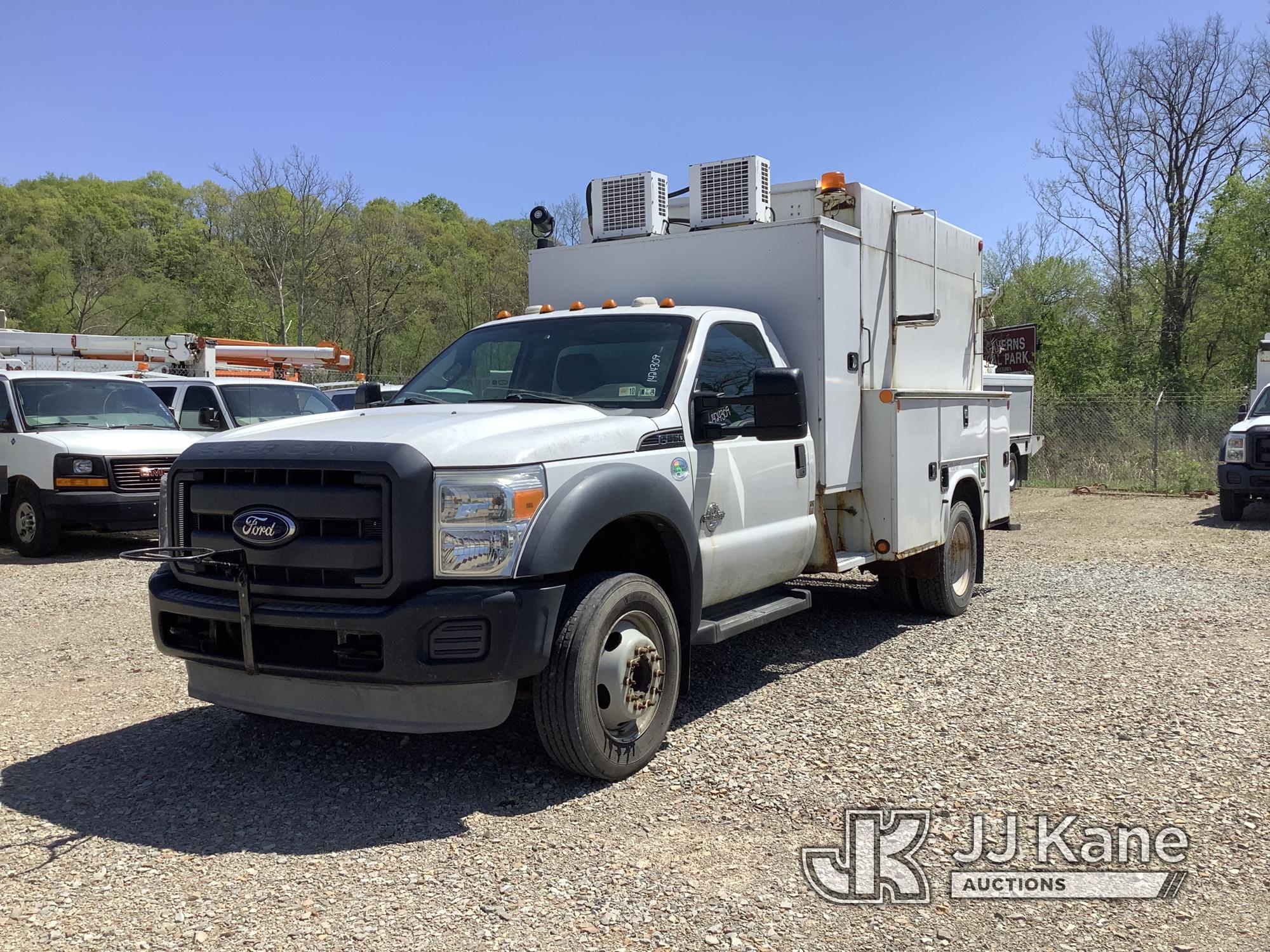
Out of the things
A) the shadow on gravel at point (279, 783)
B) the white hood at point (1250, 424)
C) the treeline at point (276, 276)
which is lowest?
the shadow on gravel at point (279, 783)

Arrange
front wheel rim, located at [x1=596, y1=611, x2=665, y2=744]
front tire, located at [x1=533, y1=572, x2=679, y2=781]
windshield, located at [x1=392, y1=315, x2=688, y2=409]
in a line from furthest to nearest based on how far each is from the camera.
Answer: windshield, located at [x1=392, y1=315, x2=688, y2=409]
front wheel rim, located at [x1=596, y1=611, x2=665, y2=744]
front tire, located at [x1=533, y1=572, x2=679, y2=781]

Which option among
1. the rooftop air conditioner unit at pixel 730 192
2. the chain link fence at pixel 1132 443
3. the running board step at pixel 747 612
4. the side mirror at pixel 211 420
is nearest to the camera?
the running board step at pixel 747 612

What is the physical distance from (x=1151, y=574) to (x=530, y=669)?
8179mm

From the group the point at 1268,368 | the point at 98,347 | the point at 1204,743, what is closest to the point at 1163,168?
the point at 1268,368

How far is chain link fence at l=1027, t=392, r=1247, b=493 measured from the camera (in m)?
19.8

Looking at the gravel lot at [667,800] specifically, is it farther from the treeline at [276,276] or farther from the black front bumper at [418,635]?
the treeline at [276,276]

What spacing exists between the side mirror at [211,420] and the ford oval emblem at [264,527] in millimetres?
9382

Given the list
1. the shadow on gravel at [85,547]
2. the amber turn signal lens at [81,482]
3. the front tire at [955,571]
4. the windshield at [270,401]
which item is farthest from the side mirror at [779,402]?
the windshield at [270,401]

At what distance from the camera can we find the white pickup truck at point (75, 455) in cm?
1127

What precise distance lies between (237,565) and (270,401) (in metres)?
11.1

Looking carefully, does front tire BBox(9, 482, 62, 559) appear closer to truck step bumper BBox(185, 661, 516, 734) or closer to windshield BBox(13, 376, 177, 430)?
windshield BBox(13, 376, 177, 430)

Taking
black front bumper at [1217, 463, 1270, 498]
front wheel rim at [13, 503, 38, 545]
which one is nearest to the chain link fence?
black front bumper at [1217, 463, 1270, 498]

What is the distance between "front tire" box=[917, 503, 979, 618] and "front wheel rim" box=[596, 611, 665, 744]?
3704 mm

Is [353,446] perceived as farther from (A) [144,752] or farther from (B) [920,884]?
(B) [920,884]
